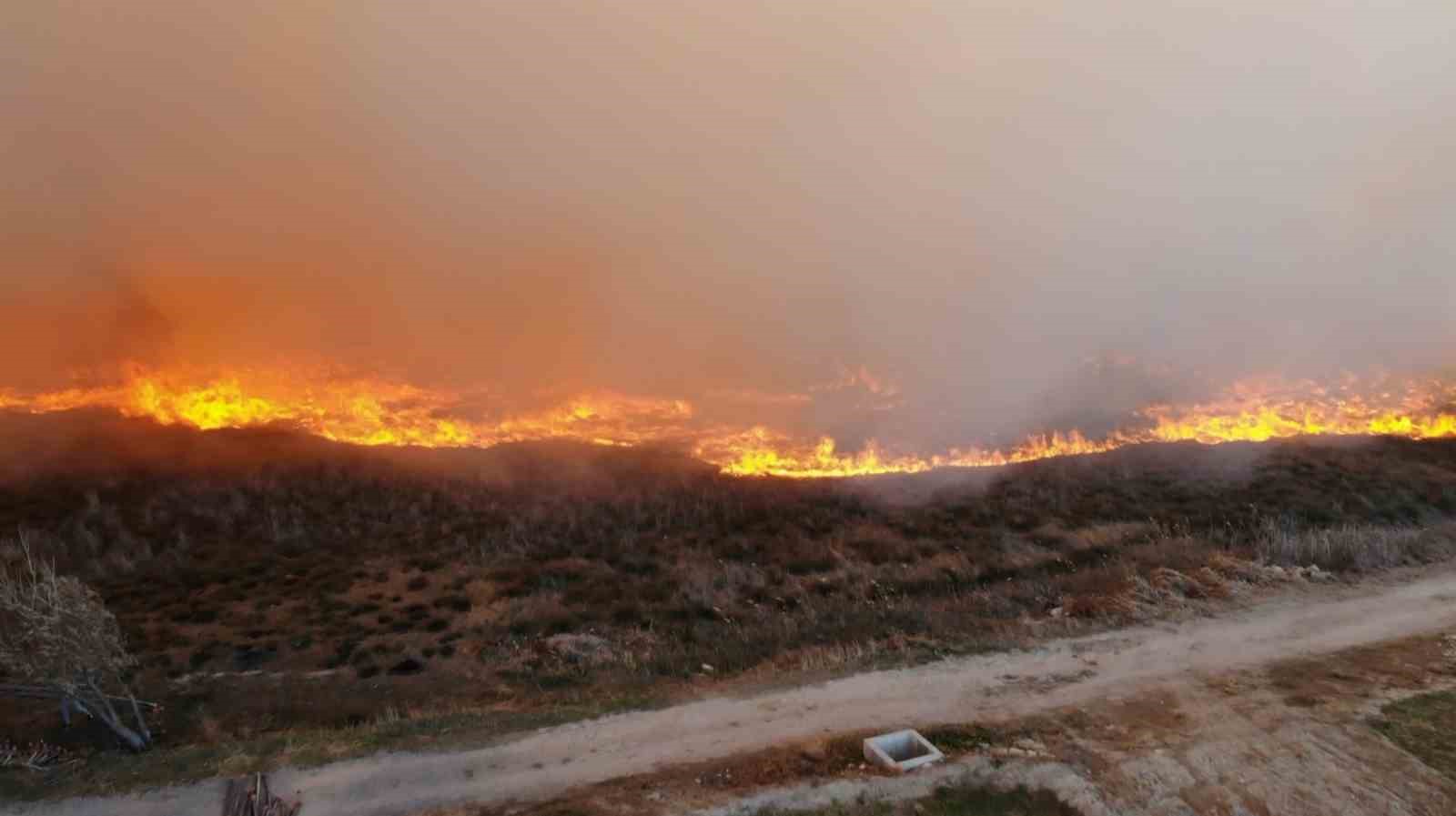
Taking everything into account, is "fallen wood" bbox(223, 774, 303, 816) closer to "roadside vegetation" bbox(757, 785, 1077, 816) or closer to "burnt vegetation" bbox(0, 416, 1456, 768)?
"burnt vegetation" bbox(0, 416, 1456, 768)

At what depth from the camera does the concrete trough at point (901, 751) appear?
11102mm

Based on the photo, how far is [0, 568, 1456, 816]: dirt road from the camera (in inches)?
424

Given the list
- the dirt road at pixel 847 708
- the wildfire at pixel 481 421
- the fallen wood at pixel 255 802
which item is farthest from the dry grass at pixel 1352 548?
the fallen wood at pixel 255 802

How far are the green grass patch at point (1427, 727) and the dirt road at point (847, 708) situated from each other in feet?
6.85

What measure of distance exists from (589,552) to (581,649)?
815 centimetres

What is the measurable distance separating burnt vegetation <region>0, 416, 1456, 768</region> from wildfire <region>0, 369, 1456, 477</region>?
1.27 m

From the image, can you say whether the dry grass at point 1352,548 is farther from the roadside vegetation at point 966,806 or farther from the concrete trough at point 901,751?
the concrete trough at point 901,751

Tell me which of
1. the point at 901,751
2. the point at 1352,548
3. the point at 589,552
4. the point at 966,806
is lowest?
the point at 966,806

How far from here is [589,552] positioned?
84.3ft

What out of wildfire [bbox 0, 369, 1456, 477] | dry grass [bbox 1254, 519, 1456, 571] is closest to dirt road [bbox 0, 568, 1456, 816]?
dry grass [bbox 1254, 519, 1456, 571]

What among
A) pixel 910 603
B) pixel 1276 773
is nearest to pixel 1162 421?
pixel 910 603

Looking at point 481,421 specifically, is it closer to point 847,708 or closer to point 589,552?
point 589,552

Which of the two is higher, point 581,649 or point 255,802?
point 255,802

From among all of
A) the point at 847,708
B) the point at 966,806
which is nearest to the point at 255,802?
the point at 847,708
